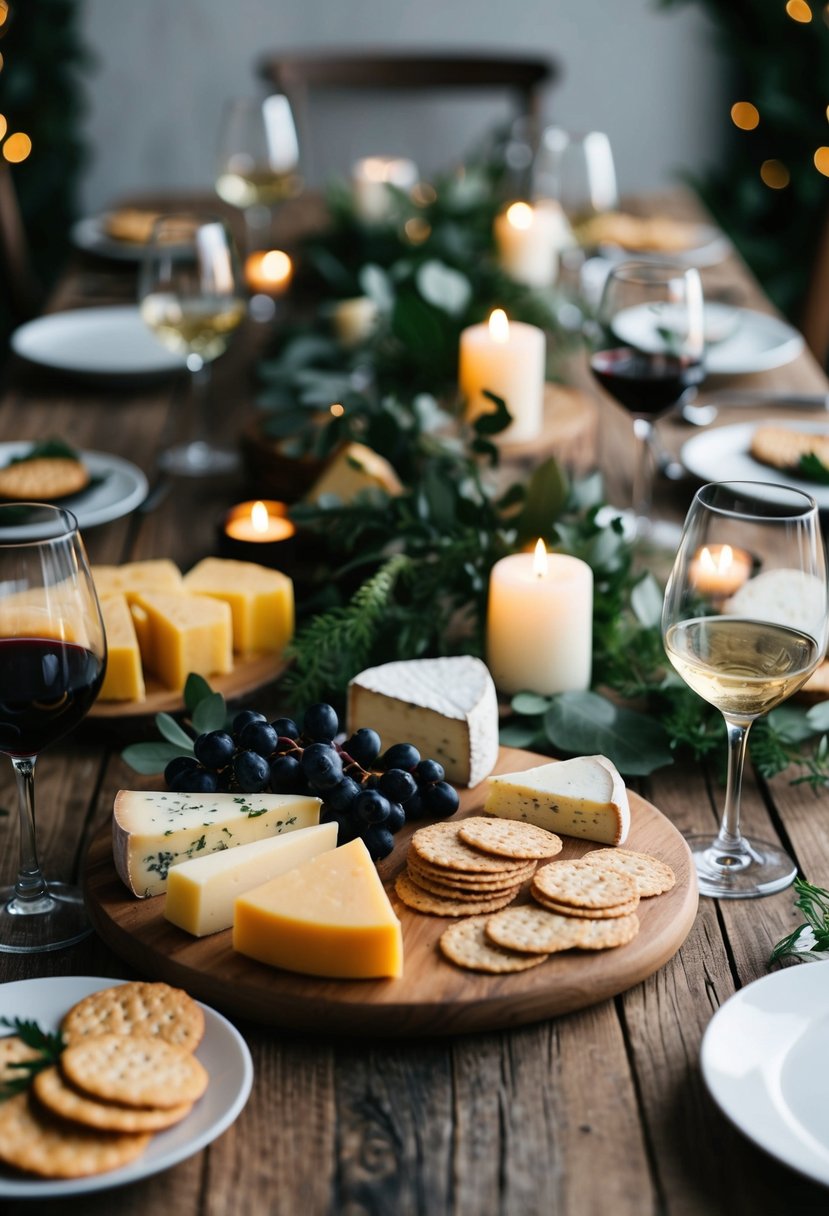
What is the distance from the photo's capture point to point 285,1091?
849mm

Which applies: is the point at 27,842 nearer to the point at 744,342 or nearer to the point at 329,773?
the point at 329,773

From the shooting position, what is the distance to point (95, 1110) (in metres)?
0.74

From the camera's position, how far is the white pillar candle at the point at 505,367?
1879 millimetres

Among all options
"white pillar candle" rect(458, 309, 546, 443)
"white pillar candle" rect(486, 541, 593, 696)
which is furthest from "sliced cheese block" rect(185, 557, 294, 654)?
"white pillar candle" rect(458, 309, 546, 443)

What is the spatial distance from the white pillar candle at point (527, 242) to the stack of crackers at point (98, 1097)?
202 centimetres

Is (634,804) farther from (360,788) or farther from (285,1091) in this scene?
(285,1091)

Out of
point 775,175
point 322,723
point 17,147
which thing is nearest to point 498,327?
point 322,723

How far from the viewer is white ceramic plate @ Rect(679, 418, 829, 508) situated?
1792 mm

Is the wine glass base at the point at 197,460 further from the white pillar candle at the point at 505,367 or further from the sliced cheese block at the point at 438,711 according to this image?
the sliced cheese block at the point at 438,711

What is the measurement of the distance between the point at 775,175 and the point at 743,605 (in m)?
4.14

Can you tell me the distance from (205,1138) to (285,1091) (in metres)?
0.11

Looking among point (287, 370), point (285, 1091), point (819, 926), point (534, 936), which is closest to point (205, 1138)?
point (285, 1091)

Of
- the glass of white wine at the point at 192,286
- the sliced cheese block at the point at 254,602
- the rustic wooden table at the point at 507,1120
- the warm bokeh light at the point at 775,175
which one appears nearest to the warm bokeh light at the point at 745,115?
the warm bokeh light at the point at 775,175

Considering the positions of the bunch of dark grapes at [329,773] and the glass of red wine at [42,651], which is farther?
the bunch of dark grapes at [329,773]
